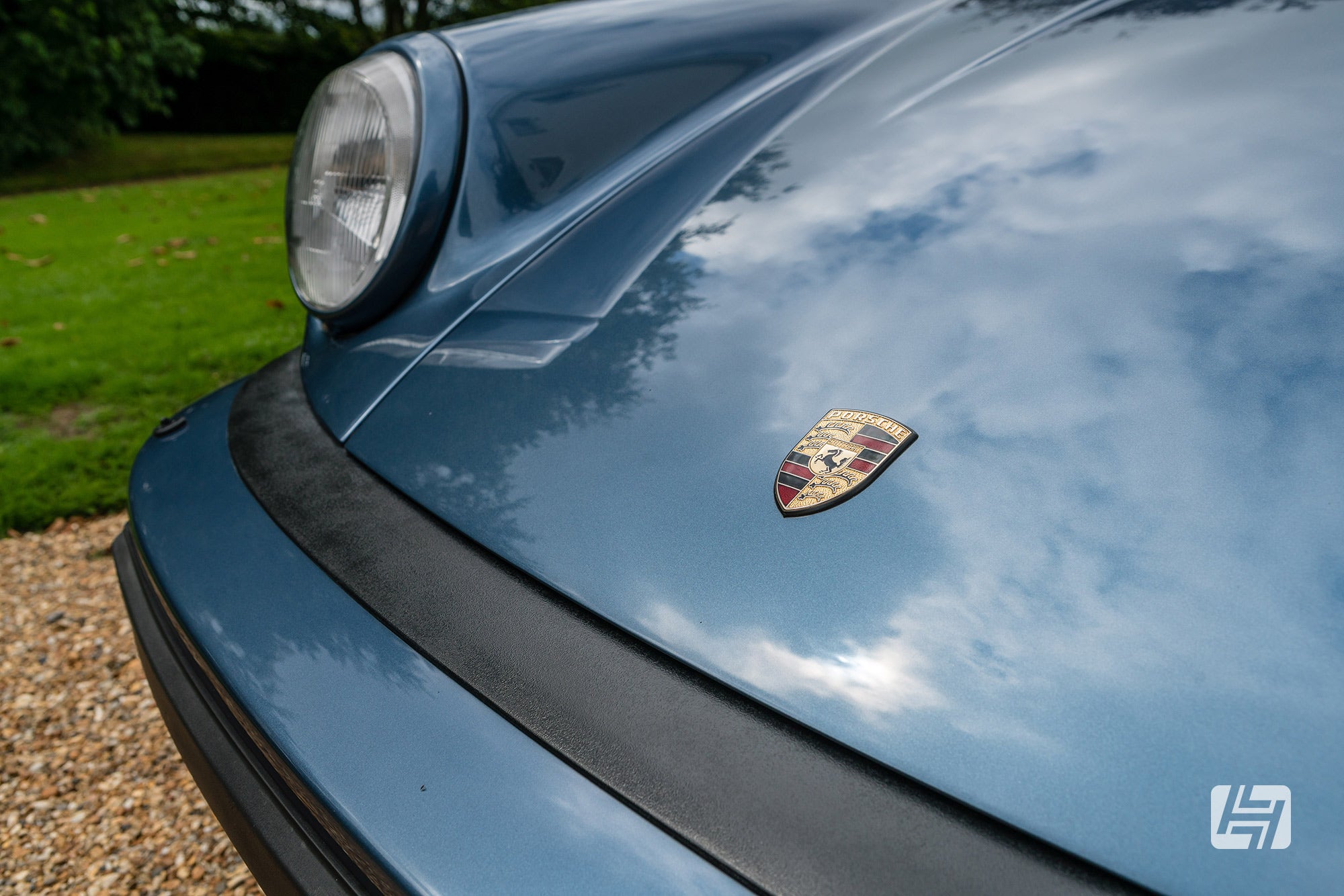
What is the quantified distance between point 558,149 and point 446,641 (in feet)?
2.32

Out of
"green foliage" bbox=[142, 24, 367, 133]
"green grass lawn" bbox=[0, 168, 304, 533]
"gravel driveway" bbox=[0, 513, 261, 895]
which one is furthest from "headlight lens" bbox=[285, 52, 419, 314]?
"green foliage" bbox=[142, 24, 367, 133]

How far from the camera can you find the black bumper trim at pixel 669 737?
1.67 ft

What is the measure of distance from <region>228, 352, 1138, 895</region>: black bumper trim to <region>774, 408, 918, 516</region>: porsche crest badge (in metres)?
0.16

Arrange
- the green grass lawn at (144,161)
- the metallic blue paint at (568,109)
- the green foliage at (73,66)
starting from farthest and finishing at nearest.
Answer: the green grass lawn at (144,161) → the green foliage at (73,66) → the metallic blue paint at (568,109)

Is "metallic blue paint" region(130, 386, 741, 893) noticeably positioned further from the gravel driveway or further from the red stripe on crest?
the gravel driveway

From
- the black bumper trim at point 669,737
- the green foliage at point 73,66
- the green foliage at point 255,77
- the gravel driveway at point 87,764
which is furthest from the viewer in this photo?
the green foliage at point 255,77

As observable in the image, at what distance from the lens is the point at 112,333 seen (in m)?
3.64

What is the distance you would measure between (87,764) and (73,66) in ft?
36.5

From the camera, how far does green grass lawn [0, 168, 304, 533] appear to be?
259cm

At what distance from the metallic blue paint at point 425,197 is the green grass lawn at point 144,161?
834cm

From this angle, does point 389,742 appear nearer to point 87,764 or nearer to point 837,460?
point 837,460

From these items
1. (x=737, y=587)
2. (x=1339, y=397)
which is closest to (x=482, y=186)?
(x=737, y=587)

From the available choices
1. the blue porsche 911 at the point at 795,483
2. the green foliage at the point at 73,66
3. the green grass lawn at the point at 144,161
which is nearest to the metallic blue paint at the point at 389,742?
the blue porsche 911 at the point at 795,483

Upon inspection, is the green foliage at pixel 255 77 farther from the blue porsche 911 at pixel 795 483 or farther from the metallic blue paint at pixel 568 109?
the blue porsche 911 at pixel 795 483
